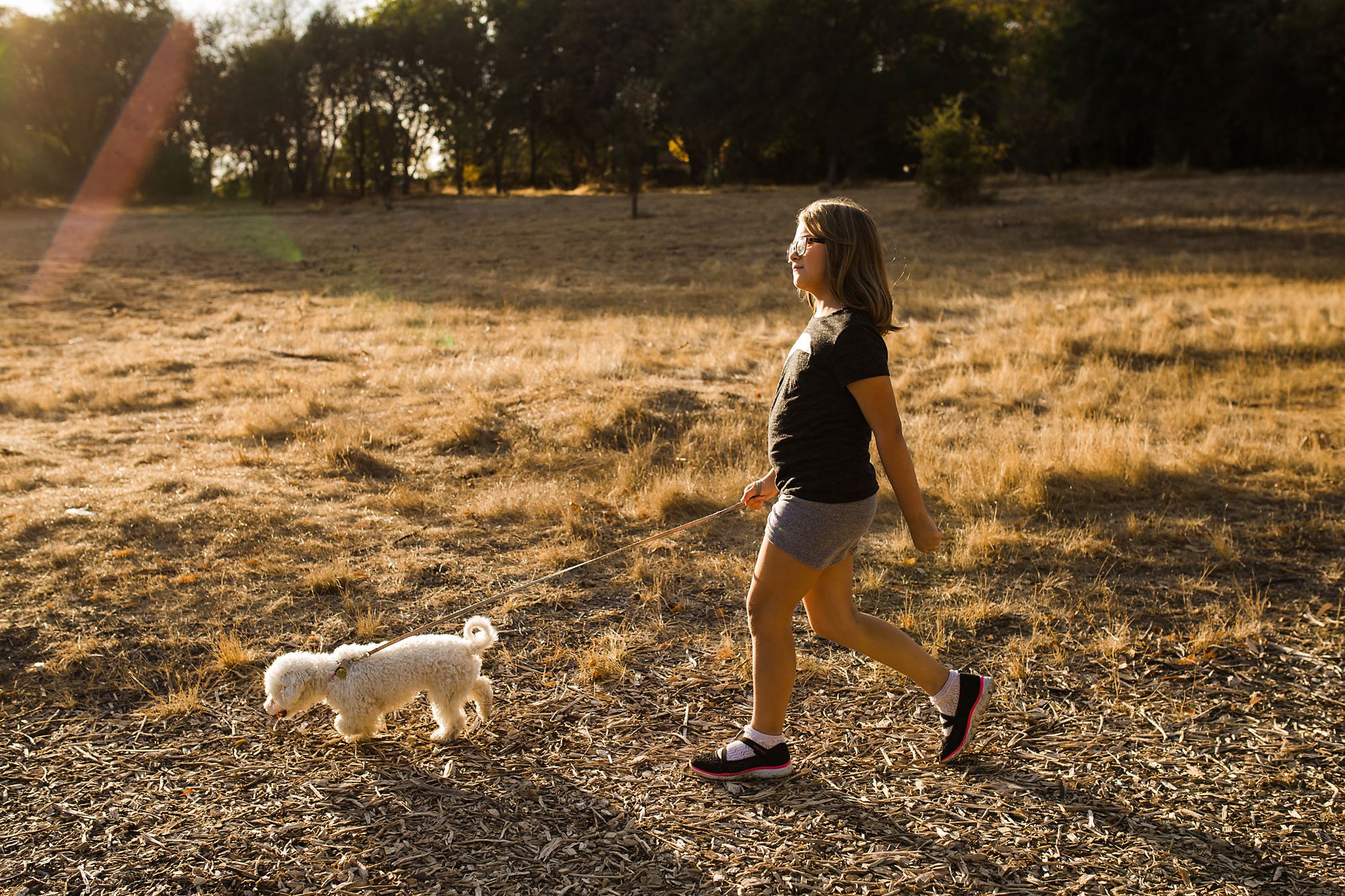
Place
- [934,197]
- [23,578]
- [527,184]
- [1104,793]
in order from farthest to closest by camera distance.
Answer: [527,184] → [934,197] → [23,578] → [1104,793]

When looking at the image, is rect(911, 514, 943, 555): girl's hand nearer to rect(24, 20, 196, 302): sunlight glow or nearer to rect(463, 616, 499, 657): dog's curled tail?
rect(463, 616, 499, 657): dog's curled tail

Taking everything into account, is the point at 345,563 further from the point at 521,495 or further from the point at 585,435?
the point at 585,435

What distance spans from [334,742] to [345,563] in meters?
1.64

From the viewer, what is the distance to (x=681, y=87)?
41.2 meters

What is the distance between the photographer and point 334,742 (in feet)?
11.1

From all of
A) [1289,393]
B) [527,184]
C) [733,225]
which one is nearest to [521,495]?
[1289,393]

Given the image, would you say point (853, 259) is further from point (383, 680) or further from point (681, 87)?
point (681, 87)

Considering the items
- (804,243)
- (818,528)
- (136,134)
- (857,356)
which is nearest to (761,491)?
(818,528)

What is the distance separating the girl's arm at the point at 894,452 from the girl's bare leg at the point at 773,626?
0.33 metres

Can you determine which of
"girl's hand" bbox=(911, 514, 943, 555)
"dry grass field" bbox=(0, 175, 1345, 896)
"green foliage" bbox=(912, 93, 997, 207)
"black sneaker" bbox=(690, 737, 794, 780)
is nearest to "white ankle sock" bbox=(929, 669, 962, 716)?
"dry grass field" bbox=(0, 175, 1345, 896)

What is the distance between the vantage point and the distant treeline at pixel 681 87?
35.3 metres

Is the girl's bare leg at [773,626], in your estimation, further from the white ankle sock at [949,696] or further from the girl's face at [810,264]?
the girl's face at [810,264]

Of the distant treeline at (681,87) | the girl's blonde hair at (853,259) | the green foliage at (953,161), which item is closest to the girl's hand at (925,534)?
the girl's blonde hair at (853,259)

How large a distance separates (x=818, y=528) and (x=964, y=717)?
1003 millimetres
